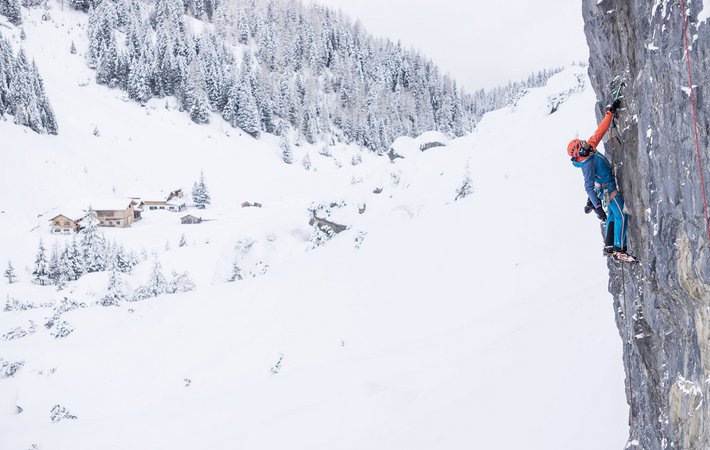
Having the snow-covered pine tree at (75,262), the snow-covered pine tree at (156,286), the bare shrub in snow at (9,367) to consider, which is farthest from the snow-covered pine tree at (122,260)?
the bare shrub in snow at (9,367)

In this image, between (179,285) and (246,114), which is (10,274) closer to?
(179,285)

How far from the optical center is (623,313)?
5777 millimetres

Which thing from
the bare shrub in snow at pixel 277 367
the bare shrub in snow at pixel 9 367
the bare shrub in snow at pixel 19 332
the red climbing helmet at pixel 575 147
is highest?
the red climbing helmet at pixel 575 147

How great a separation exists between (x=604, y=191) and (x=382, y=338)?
8.75 m

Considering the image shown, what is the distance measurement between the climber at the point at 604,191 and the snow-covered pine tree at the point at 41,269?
3315 centimetres

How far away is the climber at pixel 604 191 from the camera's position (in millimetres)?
5113

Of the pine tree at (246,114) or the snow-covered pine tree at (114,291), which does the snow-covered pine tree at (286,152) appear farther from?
the snow-covered pine tree at (114,291)

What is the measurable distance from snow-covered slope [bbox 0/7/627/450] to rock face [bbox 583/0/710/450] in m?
2.86

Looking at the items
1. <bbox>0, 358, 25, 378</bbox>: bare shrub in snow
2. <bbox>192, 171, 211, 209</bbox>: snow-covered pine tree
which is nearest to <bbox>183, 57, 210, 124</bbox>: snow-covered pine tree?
<bbox>192, 171, 211, 209</bbox>: snow-covered pine tree

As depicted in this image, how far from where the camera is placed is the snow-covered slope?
888 cm

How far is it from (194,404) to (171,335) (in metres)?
5.34

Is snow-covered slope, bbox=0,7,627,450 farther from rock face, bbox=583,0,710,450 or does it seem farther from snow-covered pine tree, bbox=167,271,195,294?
rock face, bbox=583,0,710,450

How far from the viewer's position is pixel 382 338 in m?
13.0

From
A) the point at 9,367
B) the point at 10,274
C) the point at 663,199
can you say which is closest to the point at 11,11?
the point at 10,274
